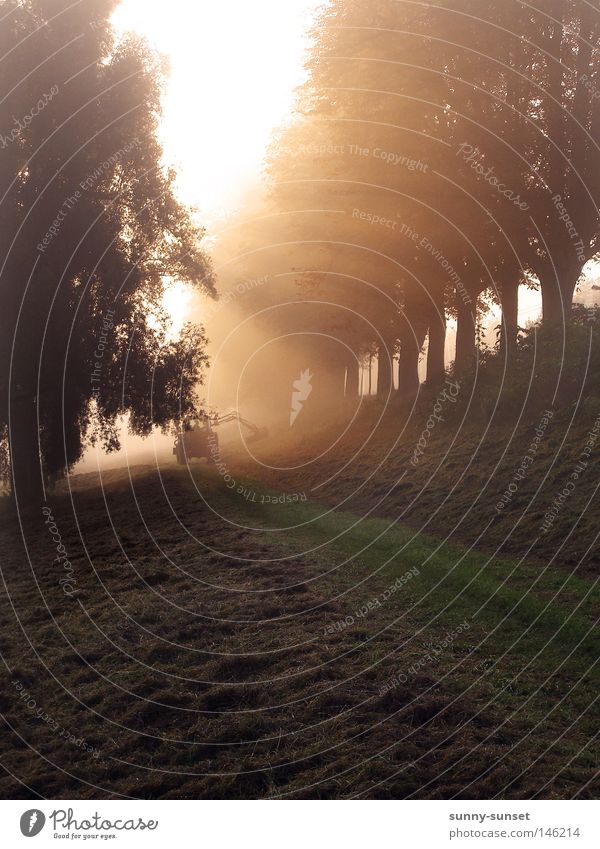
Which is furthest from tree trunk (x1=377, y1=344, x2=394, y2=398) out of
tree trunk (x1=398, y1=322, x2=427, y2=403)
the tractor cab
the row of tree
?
the tractor cab

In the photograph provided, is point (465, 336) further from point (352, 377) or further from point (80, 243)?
point (352, 377)

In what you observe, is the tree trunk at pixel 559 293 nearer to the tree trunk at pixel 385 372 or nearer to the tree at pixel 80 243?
the tree at pixel 80 243

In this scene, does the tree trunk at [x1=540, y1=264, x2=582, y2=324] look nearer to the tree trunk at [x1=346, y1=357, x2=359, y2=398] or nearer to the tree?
the tree

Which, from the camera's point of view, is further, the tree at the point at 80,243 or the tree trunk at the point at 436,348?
the tree trunk at the point at 436,348

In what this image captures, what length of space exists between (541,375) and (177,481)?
15965 mm

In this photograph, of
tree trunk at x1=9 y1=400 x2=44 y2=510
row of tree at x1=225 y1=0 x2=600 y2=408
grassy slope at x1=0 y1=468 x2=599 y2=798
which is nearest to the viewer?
grassy slope at x1=0 y1=468 x2=599 y2=798

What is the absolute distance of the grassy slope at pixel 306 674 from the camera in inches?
405

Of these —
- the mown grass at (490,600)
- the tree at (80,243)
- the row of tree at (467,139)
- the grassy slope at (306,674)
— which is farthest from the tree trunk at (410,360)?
the grassy slope at (306,674)

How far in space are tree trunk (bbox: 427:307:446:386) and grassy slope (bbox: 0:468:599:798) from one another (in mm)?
18829

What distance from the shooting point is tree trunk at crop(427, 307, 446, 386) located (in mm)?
39875
